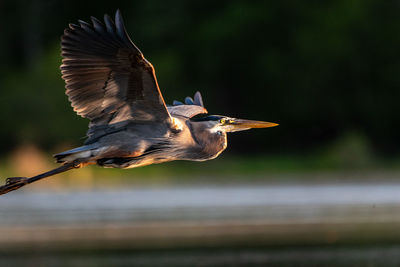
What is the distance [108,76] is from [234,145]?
72.0 feet

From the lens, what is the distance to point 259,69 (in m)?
25.5

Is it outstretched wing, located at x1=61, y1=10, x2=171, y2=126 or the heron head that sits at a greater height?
outstretched wing, located at x1=61, y1=10, x2=171, y2=126

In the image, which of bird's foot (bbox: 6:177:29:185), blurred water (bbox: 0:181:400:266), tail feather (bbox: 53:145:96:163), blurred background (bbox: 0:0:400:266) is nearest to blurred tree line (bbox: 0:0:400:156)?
blurred background (bbox: 0:0:400:266)

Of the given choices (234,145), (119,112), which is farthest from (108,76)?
(234,145)

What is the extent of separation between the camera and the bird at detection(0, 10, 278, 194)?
579 cm

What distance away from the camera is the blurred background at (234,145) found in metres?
10.3

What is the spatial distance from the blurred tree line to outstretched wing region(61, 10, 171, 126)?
15340 millimetres

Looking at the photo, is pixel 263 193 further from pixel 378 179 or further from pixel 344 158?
pixel 344 158

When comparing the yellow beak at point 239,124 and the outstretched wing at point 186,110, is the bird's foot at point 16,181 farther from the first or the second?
the yellow beak at point 239,124

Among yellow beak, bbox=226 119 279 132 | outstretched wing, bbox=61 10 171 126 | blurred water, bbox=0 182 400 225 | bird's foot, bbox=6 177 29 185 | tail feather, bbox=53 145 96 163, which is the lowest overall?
blurred water, bbox=0 182 400 225

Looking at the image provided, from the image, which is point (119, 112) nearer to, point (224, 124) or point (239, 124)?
point (224, 124)

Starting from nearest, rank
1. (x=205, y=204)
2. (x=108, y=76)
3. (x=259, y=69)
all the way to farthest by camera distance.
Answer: (x=108, y=76), (x=205, y=204), (x=259, y=69)

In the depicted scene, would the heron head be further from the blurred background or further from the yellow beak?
the blurred background

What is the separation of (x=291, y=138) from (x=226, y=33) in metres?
4.84
